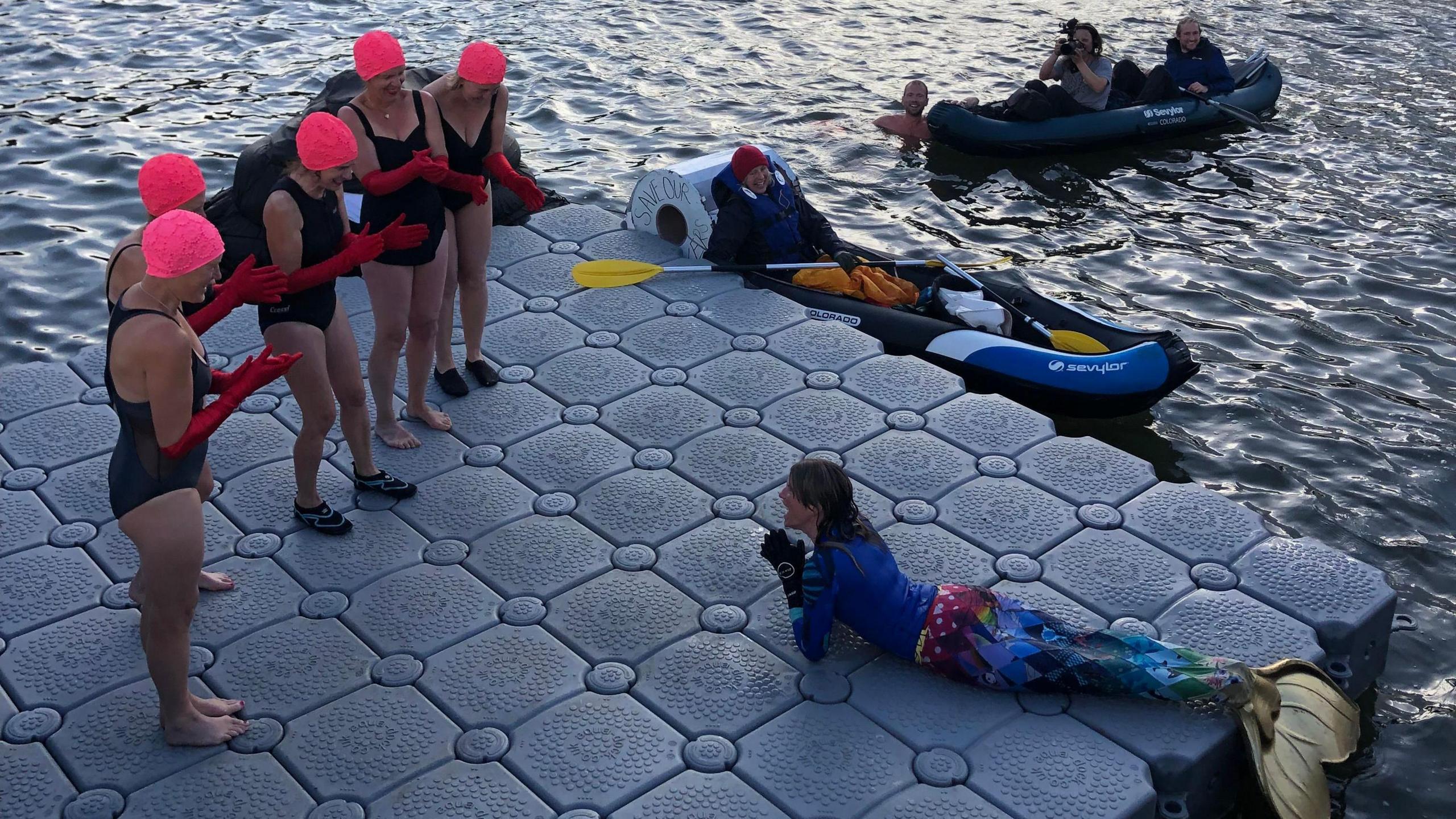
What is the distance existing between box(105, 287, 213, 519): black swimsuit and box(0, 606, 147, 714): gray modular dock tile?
95 centimetres

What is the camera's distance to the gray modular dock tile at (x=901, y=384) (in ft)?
22.1

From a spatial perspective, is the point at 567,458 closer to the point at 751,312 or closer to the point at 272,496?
the point at 272,496

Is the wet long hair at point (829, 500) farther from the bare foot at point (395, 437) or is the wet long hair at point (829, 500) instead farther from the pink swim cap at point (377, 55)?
the pink swim cap at point (377, 55)

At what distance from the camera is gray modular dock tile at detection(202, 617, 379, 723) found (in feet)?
15.8

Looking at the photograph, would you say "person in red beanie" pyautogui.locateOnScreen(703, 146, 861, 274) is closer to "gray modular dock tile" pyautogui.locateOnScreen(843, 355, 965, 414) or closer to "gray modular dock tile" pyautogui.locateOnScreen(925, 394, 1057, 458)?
"gray modular dock tile" pyautogui.locateOnScreen(843, 355, 965, 414)

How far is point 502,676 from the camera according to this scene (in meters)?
4.93

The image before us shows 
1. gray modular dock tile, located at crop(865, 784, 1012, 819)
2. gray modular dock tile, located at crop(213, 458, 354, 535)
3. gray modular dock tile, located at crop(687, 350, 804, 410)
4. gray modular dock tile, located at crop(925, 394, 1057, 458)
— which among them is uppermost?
gray modular dock tile, located at crop(925, 394, 1057, 458)

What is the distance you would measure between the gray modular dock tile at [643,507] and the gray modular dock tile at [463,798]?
4.80 ft

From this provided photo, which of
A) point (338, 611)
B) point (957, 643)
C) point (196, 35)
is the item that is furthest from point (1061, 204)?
point (196, 35)

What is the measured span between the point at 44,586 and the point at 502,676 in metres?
2.15

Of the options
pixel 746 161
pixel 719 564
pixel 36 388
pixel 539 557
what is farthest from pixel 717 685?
pixel 36 388

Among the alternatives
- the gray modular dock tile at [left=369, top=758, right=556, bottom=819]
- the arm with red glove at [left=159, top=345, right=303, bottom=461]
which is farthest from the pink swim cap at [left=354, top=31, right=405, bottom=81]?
the gray modular dock tile at [left=369, top=758, right=556, bottom=819]

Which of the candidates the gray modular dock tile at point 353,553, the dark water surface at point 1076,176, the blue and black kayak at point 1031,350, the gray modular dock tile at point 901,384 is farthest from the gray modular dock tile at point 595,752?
the blue and black kayak at point 1031,350

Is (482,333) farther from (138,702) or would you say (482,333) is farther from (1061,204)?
(1061,204)
